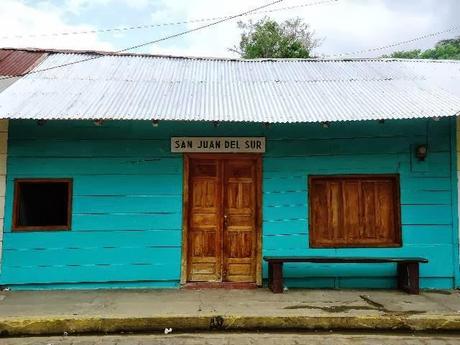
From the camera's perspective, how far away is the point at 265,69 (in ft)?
30.0

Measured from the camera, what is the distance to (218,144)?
7320 mm

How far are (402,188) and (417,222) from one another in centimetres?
60

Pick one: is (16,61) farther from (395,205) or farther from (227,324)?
(395,205)

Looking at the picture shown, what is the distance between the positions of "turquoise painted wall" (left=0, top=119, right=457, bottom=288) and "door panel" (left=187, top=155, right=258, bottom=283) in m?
0.23

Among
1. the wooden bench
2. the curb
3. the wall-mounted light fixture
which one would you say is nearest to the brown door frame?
the wooden bench

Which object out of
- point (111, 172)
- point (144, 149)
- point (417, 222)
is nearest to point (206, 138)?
point (144, 149)

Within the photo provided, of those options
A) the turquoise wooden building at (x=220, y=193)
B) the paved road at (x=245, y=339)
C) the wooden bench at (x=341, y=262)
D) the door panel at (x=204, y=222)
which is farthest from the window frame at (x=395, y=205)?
the paved road at (x=245, y=339)

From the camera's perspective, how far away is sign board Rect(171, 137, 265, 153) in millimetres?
7281

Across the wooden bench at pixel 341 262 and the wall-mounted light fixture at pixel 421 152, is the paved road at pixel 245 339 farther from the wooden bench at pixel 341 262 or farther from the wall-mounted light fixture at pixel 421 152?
the wall-mounted light fixture at pixel 421 152

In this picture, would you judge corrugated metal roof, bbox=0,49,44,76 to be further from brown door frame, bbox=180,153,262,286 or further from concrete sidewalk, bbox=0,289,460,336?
concrete sidewalk, bbox=0,289,460,336

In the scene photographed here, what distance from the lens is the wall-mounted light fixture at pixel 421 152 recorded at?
23.9ft

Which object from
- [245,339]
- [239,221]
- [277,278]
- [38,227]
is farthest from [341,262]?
[38,227]

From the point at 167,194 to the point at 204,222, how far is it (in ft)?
2.49

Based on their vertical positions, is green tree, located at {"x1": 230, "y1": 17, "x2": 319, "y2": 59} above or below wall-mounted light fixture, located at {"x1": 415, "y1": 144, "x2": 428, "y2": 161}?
above
